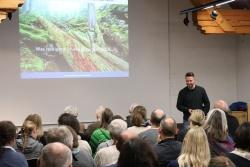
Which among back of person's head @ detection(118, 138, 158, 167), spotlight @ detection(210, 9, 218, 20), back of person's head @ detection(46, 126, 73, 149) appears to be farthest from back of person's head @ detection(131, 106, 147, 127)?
spotlight @ detection(210, 9, 218, 20)

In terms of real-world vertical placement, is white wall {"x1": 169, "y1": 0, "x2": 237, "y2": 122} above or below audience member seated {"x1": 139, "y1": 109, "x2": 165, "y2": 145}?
above

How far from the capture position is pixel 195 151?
3.12 metres

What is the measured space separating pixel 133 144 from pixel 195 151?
1110 millimetres

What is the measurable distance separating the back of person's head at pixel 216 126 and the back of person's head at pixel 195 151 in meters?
0.96

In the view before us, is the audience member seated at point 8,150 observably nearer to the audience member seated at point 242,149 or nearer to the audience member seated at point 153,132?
the audience member seated at point 153,132

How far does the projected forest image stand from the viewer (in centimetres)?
817

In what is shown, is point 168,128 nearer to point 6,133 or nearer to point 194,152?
point 194,152

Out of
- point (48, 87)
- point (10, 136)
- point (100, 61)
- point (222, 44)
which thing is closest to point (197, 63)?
point (222, 44)

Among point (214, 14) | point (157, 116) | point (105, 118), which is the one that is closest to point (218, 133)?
point (157, 116)

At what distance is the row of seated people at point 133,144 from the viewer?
A: 2.36 m

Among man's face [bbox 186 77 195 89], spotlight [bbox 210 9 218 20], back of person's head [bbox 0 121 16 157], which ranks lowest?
back of person's head [bbox 0 121 16 157]

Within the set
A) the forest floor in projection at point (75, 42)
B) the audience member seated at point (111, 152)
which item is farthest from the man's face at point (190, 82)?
the audience member seated at point (111, 152)

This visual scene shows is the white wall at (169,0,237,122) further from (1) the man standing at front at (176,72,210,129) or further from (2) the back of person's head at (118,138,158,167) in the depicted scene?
(2) the back of person's head at (118,138,158,167)

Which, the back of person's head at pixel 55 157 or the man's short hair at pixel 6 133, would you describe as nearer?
the back of person's head at pixel 55 157
